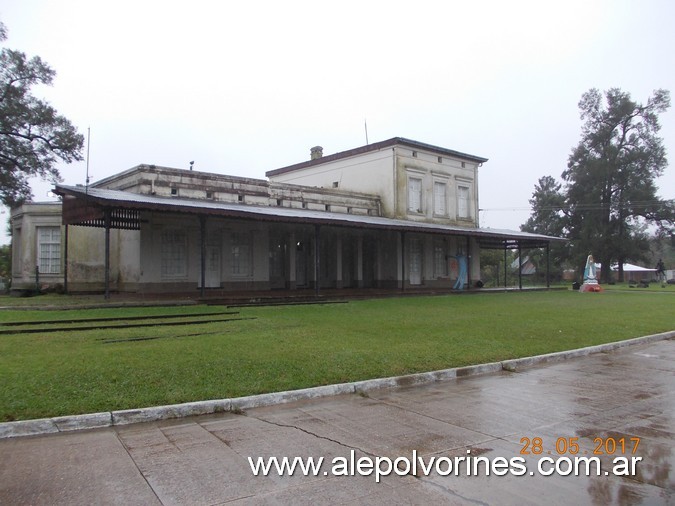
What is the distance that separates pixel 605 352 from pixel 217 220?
48.4 feet

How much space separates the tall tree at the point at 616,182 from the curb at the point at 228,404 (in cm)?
4481

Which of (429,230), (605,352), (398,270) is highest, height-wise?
(429,230)

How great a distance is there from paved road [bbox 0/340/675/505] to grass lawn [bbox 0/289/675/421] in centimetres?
67

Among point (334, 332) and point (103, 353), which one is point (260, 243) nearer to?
point (334, 332)

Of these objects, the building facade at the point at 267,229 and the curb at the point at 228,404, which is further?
the building facade at the point at 267,229

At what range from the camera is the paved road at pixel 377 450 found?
3.78m

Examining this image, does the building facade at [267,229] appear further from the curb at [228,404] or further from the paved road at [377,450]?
the paved road at [377,450]

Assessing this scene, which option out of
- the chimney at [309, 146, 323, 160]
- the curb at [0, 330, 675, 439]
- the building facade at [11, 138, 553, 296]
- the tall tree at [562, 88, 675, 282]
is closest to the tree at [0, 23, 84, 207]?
the building facade at [11, 138, 553, 296]

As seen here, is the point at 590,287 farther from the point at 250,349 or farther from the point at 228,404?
the point at 228,404

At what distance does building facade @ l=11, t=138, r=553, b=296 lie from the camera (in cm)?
1872

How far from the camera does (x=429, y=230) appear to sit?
23.2m

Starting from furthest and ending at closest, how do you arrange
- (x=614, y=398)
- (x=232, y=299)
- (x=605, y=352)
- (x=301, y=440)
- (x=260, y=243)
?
(x=260, y=243), (x=232, y=299), (x=605, y=352), (x=614, y=398), (x=301, y=440)

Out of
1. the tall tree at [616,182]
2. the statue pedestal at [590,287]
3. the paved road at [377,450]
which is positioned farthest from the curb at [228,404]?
Result: the tall tree at [616,182]

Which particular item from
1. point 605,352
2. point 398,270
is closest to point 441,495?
point 605,352
